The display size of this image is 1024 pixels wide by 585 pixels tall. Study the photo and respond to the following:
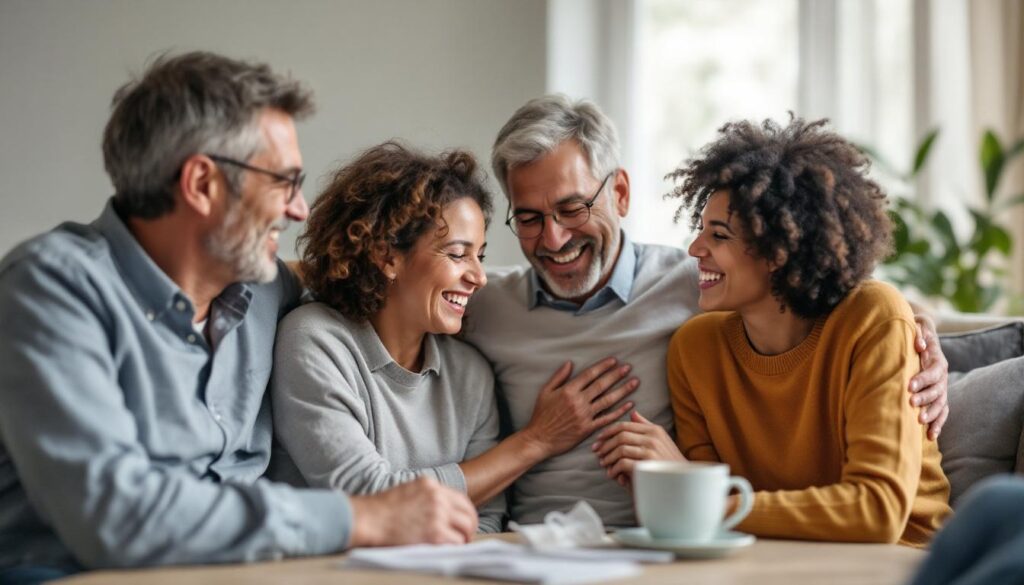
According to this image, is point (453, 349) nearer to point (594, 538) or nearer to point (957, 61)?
point (594, 538)

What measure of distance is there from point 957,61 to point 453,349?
2945mm

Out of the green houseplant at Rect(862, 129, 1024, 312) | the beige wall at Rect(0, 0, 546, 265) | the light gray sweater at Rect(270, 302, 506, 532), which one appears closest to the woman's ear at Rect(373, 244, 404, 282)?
the light gray sweater at Rect(270, 302, 506, 532)

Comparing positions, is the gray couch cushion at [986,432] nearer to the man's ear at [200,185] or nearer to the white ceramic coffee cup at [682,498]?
the white ceramic coffee cup at [682,498]

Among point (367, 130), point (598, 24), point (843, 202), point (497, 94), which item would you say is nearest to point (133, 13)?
point (367, 130)

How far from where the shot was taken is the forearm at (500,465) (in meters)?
2.01

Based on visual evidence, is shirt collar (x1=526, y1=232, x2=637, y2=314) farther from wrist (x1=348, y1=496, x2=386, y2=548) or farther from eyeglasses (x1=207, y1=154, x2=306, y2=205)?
wrist (x1=348, y1=496, x2=386, y2=548)

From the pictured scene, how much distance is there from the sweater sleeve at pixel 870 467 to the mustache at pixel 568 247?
2.08 feet

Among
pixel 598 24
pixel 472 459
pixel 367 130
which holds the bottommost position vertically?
pixel 472 459

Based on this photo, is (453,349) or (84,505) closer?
(84,505)

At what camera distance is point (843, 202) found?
1.93 m

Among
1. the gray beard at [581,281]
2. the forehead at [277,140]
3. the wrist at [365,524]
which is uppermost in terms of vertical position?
the forehead at [277,140]

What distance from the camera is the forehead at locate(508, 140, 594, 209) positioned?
2.28 metres

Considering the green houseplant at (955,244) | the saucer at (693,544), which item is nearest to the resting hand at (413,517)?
the saucer at (693,544)

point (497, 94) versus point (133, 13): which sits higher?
point (133, 13)
